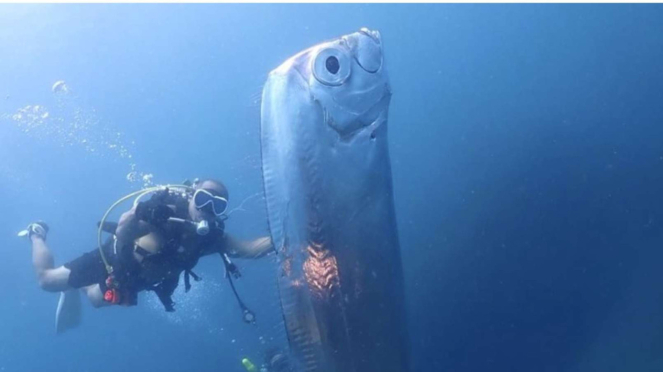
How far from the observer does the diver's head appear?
5082mm

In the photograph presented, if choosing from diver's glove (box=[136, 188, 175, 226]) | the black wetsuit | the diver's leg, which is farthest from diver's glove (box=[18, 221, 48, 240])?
diver's glove (box=[136, 188, 175, 226])

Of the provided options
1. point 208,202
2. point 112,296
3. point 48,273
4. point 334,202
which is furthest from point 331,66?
point 48,273

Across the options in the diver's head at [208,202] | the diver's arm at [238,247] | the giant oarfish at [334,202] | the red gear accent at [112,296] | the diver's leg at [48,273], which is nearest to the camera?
the giant oarfish at [334,202]

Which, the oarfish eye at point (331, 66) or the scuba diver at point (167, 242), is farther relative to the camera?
the scuba diver at point (167, 242)

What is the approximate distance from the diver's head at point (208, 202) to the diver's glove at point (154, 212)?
247 millimetres

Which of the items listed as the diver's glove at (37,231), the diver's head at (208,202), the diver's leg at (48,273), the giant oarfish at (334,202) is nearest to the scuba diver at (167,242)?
the diver's head at (208,202)

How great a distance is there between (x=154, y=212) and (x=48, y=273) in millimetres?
3485

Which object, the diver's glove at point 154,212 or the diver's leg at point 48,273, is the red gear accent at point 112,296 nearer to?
the diver's glove at point 154,212

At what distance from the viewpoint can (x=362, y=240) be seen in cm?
203

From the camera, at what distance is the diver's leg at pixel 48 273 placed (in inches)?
289

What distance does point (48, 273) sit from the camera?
750 centimetres

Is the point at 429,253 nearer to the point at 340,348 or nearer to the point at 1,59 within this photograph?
the point at 340,348

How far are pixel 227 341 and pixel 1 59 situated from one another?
1446 centimetres

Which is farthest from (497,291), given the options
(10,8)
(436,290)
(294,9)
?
(10,8)
